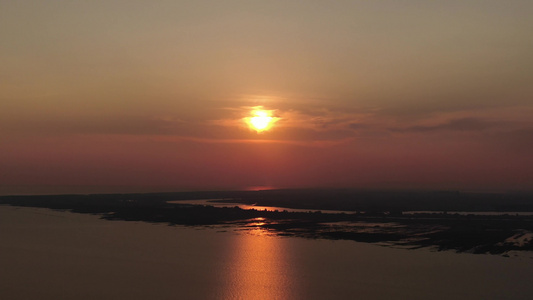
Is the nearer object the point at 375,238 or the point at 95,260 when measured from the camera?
the point at 95,260

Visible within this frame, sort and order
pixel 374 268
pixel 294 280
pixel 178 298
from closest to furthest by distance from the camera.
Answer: pixel 178 298 → pixel 294 280 → pixel 374 268

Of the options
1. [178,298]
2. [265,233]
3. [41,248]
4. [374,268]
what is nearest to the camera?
[178,298]

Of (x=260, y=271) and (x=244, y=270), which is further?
(x=244, y=270)

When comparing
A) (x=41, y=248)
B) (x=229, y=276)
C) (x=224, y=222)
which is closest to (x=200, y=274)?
(x=229, y=276)

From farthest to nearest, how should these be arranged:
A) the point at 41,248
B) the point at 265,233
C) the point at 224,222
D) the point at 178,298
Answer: the point at 224,222, the point at 265,233, the point at 41,248, the point at 178,298

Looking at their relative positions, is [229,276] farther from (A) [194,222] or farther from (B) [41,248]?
(A) [194,222]

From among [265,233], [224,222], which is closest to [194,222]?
[224,222]

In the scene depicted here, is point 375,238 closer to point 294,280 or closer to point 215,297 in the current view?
point 294,280
